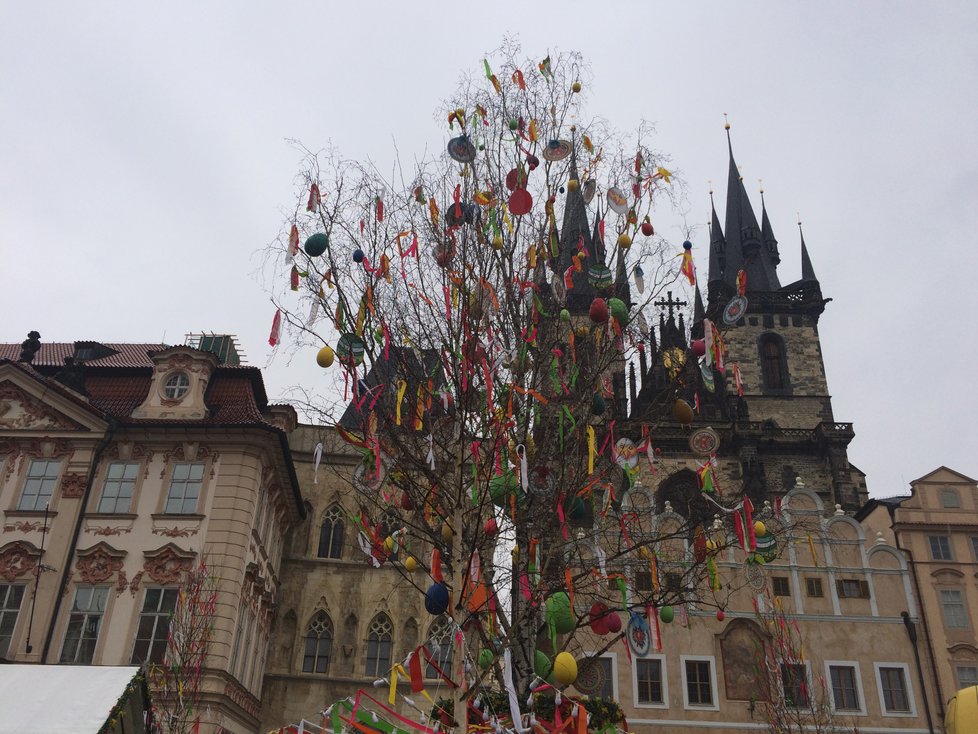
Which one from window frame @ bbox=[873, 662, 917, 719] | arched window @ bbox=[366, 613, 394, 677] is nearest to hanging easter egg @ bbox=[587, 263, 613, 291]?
arched window @ bbox=[366, 613, 394, 677]

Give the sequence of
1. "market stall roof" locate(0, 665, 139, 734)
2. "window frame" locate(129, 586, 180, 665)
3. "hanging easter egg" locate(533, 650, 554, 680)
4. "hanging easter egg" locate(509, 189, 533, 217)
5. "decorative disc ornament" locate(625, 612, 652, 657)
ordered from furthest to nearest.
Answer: "window frame" locate(129, 586, 180, 665), "decorative disc ornament" locate(625, 612, 652, 657), "hanging easter egg" locate(509, 189, 533, 217), "hanging easter egg" locate(533, 650, 554, 680), "market stall roof" locate(0, 665, 139, 734)

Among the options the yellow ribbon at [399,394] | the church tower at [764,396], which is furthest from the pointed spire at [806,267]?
the yellow ribbon at [399,394]

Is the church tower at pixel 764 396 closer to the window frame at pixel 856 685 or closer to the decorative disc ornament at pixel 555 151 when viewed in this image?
the window frame at pixel 856 685

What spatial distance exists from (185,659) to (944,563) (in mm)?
23196

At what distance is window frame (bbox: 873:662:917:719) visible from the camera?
25.2 meters

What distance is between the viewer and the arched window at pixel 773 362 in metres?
50.7

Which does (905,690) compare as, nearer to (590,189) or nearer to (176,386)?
(590,189)

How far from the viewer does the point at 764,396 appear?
164 feet

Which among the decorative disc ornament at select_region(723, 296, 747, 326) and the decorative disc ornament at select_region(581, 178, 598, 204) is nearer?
the decorative disc ornament at select_region(723, 296, 747, 326)

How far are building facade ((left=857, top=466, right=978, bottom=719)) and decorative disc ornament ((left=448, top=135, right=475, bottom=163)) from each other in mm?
22549

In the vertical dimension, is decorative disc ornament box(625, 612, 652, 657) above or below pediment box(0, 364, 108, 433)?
below

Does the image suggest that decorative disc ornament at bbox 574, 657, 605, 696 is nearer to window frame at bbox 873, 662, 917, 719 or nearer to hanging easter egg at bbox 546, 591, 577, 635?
hanging easter egg at bbox 546, 591, 577, 635

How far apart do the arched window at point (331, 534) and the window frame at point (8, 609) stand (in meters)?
10.1

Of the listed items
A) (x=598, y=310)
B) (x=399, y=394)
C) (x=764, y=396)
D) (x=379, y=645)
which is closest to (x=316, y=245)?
(x=399, y=394)
